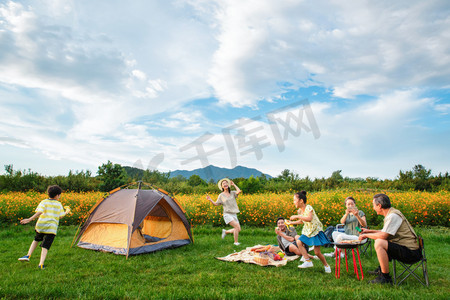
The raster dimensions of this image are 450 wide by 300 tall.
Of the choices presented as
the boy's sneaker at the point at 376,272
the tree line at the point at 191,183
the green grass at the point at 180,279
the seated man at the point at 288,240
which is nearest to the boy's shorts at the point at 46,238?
the green grass at the point at 180,279

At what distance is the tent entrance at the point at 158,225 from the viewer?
28.7 ft

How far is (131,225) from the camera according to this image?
23.5ft

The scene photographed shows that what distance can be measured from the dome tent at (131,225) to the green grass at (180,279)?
32 cm

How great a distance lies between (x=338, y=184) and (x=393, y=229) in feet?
65.7

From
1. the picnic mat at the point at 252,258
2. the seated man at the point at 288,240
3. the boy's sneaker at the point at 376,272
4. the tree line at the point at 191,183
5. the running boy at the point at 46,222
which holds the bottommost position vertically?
the boy's sneaker at the point at 376,272

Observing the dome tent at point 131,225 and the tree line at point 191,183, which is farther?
the tree line at point 191,183

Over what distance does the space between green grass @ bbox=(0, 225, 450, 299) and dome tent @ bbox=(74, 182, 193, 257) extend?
0.32 metres

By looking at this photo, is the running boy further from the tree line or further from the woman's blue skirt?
the tree line

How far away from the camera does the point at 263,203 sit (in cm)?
1247

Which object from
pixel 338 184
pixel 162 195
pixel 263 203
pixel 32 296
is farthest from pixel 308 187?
pixel 32 296

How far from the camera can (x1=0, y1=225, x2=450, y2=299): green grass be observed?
4465mm

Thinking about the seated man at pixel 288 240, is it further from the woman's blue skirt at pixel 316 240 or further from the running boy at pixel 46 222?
the running boy at pixel 46 222

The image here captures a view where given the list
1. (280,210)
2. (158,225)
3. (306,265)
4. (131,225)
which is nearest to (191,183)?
(280,210)

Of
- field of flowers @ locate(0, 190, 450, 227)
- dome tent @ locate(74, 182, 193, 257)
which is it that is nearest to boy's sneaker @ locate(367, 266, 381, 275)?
dome tent @ locate(74, 182, 193, 257)
